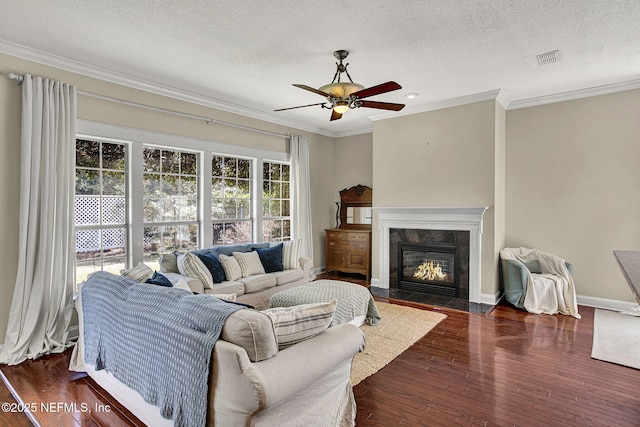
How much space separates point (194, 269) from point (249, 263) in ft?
2.82

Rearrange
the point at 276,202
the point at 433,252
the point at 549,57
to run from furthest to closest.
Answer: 1. the point at 276,202
2. the point at 433,252
3. the point at 549,57

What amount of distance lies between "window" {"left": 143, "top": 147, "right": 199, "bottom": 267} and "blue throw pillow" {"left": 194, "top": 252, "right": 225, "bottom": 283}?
24.7 inches

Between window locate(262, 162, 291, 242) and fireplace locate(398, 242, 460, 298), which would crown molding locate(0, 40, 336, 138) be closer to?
window locate(262, 162, 291, 242)

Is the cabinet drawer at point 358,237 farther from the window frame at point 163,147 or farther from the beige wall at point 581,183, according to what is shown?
the beige wall at point 581,183

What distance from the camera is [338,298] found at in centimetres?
350

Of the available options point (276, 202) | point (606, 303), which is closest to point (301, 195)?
point (276, 202)

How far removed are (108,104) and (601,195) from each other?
6.13 m

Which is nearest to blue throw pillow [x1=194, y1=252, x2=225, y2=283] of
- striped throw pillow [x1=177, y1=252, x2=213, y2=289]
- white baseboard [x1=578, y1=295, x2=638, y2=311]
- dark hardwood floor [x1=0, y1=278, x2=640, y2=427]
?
striped throw pillow [x1=177, y1=252, x2=213, y2=289]

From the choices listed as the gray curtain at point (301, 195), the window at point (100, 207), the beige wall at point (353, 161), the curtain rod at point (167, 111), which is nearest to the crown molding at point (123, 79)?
the curtain rod at point (167, 111)

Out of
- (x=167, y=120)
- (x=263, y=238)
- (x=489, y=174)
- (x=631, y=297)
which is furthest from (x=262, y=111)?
(x=631, y=297)

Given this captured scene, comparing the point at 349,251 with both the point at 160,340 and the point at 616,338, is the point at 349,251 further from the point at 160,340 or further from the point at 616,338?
the point at 160,340

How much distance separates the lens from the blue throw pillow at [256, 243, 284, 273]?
4.75m

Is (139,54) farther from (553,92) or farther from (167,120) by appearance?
(553,92)

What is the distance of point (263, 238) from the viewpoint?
18.8 feet
